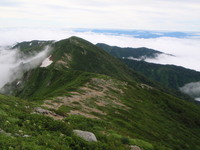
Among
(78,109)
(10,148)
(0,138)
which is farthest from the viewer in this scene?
(78,109)

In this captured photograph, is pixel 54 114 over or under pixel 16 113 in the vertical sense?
under

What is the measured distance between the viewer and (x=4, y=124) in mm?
18062

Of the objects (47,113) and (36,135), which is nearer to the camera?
(36,135)

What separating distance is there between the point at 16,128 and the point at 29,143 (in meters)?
3.16

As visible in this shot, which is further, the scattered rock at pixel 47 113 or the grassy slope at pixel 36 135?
the scattered rock at pixel 47 113

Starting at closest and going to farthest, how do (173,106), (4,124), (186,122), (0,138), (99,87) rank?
(0,138) → (4,124) → (99,87) → (186,122) → (173,106)

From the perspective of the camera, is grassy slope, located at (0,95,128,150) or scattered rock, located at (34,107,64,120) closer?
grassy slope, located at (0,95,128,150)

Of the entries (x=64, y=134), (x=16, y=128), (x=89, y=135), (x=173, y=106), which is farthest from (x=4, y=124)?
(x=173, y=106)

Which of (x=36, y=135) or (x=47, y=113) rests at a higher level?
(x=36, y=135)

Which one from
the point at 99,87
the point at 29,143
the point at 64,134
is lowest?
the point at 99,87

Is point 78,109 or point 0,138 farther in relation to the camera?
point 78,109

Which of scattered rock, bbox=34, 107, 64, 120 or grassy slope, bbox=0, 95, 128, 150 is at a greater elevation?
grassy slope, bbox=0, 95, 128, 150

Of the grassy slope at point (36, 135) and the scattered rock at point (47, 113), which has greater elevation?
the grassy slope at point (36, 135)

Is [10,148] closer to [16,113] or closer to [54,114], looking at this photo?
[16,113]
